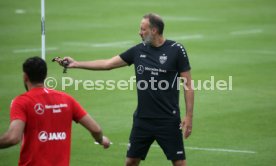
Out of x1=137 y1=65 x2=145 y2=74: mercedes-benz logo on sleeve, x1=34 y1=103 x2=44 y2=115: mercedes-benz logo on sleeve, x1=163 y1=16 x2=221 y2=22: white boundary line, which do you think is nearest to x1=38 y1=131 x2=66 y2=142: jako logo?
x1=34 y1=103 x2=44 y2=115: mercedes-benz logo on sleeve

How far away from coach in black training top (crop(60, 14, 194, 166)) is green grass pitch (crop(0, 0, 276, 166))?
2.62 m

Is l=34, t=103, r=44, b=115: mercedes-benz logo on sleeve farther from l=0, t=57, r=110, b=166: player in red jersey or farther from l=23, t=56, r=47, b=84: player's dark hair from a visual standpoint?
l=23, t=56, r=47, b=84: player's dark hair

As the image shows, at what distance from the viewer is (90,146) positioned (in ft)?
46.5

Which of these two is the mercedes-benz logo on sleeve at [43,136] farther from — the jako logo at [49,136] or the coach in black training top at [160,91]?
the coach in black training top at [160,91]

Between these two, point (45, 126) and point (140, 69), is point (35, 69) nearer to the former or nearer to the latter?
point (45, 126)

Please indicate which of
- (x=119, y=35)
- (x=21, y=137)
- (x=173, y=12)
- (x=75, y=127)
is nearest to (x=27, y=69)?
(x=21, y=137)

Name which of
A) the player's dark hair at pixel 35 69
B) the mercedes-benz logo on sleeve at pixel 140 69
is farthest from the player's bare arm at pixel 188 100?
the player's dark hair at pixel 35 69

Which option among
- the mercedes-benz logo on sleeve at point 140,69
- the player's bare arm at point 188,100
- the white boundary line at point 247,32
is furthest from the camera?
the white boundary line at point 247,32

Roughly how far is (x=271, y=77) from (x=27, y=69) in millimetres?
13840

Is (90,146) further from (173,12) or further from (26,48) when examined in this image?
(173,12)

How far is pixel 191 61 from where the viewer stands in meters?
23.6

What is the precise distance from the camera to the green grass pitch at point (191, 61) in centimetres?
1402

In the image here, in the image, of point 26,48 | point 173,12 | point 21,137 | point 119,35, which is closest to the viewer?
point 21,137

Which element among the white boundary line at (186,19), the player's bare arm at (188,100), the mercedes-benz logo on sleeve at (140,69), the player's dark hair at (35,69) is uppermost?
the player's dark hair at (35,69)
